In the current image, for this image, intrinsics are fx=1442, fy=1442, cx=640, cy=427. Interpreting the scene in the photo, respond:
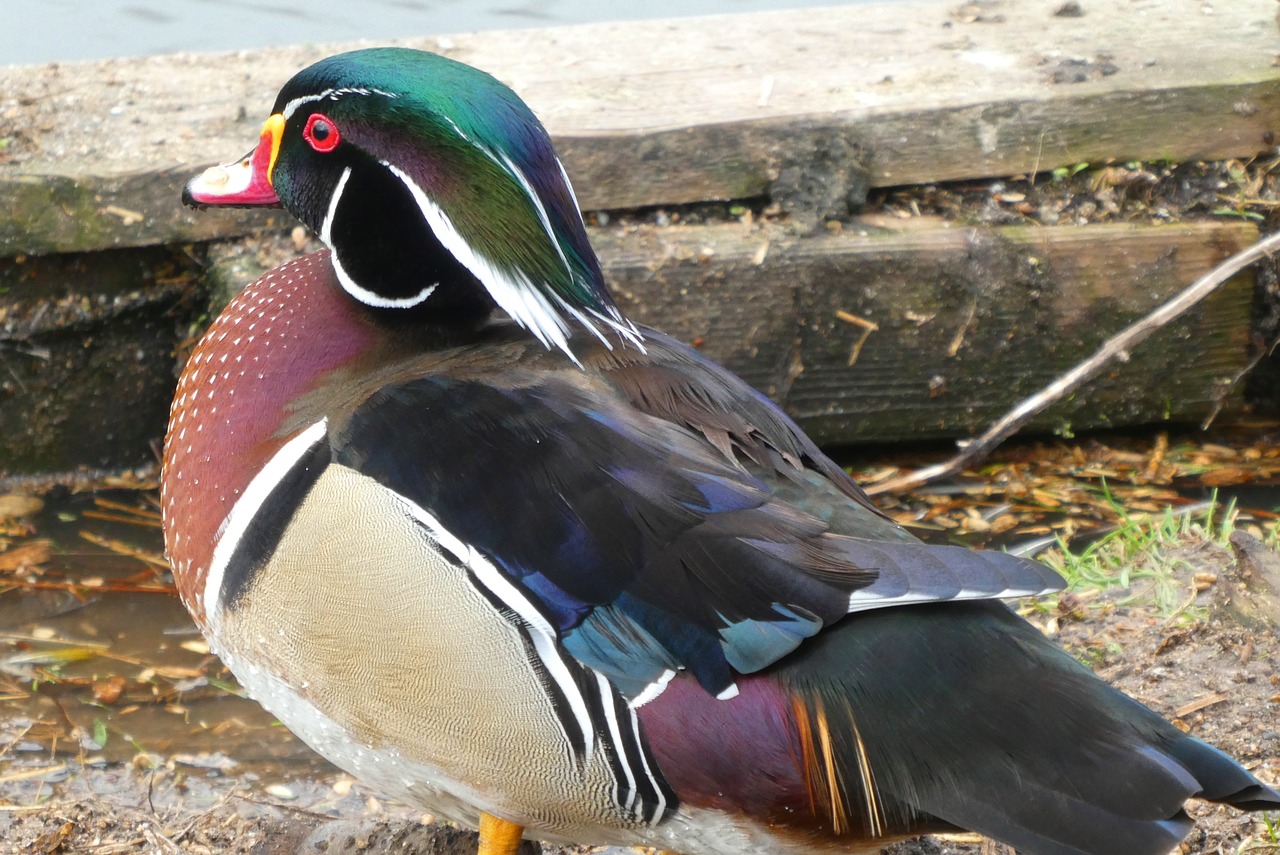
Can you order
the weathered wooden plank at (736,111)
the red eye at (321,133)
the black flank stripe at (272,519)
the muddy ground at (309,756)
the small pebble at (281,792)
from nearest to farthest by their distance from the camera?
the black flank stripe at (272,519), the red eye at (321,133), the muddy ground at (309,756), the small pebble at (281,792), the weathered wooden plank at (736,111)

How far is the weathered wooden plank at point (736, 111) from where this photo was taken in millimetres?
3271

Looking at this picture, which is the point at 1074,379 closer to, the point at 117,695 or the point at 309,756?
the point at 309,756

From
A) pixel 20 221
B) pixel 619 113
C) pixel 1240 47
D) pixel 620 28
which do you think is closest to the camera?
pixel 20 221

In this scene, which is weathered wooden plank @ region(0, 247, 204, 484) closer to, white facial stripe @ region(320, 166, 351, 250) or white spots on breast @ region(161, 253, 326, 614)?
white spots on breast @ region(161, 253, 326, 614)

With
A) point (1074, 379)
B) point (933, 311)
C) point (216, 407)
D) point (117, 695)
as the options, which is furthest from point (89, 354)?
point (1074, 379)

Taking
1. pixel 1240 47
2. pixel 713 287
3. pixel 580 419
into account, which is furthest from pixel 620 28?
pixel 580 419

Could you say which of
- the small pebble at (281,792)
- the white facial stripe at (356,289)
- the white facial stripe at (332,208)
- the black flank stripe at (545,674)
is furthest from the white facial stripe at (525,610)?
the small pebble at (281,792)

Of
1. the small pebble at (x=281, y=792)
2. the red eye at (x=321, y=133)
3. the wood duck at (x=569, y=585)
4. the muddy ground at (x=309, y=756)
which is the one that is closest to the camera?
the wood duck at (x=569, y=585)

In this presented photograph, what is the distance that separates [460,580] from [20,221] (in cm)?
193

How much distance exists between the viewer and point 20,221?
10.5 feet

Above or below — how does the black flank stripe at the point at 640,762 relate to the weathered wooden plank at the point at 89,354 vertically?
above

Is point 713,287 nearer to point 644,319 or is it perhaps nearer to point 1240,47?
point 644,319

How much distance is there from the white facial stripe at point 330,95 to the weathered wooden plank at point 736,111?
1.29 metres

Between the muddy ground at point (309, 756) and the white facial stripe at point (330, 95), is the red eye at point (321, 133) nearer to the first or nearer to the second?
the white facial stripe at point (330, 95)
